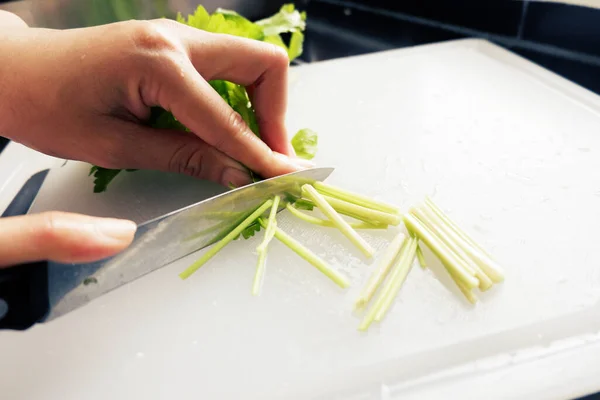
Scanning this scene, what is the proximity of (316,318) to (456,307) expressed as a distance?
259mm

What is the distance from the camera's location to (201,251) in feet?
3.55

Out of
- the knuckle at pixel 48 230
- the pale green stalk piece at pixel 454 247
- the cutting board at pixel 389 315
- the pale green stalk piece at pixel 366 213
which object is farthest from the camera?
the pale green stalk piece at pixel 366 213

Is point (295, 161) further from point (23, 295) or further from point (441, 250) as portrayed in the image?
point (23, 295)

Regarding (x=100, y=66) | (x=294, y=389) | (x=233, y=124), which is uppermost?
(x=100, y=66)

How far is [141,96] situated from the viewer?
107 centimetres

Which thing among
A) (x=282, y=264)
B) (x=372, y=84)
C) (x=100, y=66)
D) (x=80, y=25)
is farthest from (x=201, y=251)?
(x=80, y=25)

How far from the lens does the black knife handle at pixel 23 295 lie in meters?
0.77

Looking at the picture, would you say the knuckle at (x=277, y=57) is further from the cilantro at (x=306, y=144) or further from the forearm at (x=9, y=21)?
the forearm at (x=9, y=21)

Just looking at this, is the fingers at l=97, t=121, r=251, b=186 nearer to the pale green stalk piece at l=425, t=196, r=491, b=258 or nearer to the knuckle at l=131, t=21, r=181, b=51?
the knuckle at l=131, t=21, r=181, b=51

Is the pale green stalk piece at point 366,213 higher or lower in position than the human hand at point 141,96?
lower

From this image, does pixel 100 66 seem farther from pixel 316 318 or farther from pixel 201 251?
pixel 316 318

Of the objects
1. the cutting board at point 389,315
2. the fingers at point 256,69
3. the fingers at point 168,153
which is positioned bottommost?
the cutting board at point 389,315

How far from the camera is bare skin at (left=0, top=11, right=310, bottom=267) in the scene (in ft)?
3.32

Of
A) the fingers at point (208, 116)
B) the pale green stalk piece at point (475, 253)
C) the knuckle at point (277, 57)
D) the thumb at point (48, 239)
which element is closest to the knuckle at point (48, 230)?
the thumb at point (48, 239)
